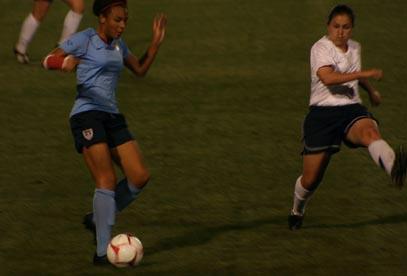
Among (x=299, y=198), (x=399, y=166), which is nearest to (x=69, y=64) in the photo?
(x=299, y=198)

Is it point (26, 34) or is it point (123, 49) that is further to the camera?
point (26, 34)

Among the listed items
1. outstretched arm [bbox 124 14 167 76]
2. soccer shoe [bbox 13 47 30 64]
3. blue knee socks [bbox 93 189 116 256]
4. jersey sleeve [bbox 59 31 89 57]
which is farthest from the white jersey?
soccer shoe [bbox 13 47 30 64]

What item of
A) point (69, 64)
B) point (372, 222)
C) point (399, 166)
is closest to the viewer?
point (69, 64)

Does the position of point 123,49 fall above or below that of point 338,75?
above

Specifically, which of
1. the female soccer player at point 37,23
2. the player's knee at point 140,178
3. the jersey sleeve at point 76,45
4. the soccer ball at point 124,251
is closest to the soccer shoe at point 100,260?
the soccer ball at point 124,251

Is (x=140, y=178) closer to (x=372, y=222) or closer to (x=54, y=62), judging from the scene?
(x=54, y=62)

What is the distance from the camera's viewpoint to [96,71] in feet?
39.9

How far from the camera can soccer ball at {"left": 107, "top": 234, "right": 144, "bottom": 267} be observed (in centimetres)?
1166

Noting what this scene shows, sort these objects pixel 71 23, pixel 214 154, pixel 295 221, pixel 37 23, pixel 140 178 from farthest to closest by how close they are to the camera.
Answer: pixel 37 23, pixel 71 23, pixel 214 154, pixel 295 221, pixel 140 178

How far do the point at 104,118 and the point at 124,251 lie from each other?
1.23m

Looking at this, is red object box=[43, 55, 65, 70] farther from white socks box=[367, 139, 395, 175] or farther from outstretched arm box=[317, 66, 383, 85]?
white socks box=[367, 139, 395, 175]

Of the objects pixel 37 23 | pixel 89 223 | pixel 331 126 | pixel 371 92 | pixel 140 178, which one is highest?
pixel 371 92

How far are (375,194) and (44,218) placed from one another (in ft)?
10.9

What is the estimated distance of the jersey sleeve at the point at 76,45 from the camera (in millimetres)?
11938
